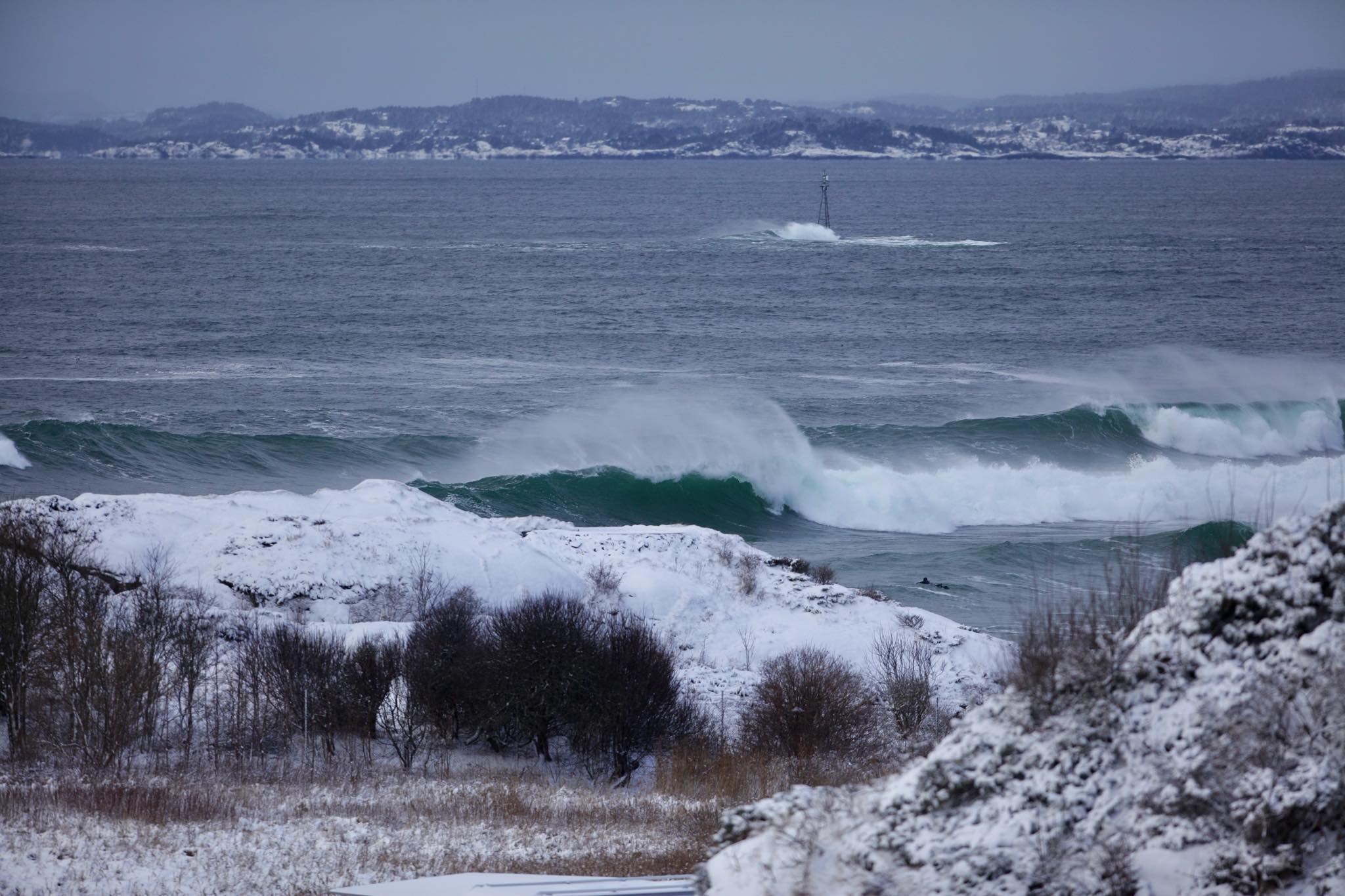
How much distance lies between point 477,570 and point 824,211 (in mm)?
97797

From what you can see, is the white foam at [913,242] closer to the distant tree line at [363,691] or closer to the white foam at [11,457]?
the white foam at [11,457]

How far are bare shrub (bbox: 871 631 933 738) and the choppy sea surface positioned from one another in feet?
12.7

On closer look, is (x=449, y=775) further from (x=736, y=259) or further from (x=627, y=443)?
(x=736, y=259)

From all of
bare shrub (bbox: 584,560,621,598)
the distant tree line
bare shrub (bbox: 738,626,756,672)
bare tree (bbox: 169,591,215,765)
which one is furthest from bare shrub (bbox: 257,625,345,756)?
bare shrub (bbox: 738,626,756,672)

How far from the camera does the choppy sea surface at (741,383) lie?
33156mm

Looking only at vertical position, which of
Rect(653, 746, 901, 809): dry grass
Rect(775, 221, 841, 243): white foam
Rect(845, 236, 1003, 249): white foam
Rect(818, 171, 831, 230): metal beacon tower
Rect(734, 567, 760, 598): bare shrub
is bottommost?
Rect(653, 746, 901, 809): dry grass

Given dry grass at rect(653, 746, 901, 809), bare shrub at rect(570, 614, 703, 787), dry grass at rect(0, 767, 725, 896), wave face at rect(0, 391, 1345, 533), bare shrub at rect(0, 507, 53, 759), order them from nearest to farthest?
1. dry grass at rect(0, 767, 725, 896)
2. dry grass at rect(653, 746, 901, 809)
3. bare shrub at rect(0, 507, 53, 759)
4. bare shrub at rect(570, 614, 703, 787)
5. wave face at rect(0, 391, 1345, 533)

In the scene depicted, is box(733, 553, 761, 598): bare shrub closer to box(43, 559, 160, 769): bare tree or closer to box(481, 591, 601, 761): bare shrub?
box(481, 591, 601, 761): bare shrub

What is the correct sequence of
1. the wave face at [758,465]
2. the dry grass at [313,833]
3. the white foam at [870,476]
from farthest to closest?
the white foam at [870,476] → the wave face at [758,465] → the dry grass at [313,833]

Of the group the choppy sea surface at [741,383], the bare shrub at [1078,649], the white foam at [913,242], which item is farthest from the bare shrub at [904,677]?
the white foam at [913,242]

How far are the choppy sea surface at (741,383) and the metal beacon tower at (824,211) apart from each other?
5251mm

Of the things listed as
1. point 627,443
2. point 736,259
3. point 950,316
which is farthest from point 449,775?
point 736,259

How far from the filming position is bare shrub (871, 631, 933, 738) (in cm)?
1744

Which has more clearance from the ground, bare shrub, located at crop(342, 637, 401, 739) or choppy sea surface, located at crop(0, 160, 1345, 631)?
choppy sea surface, located at crop(0, 160, 1345, 631)
